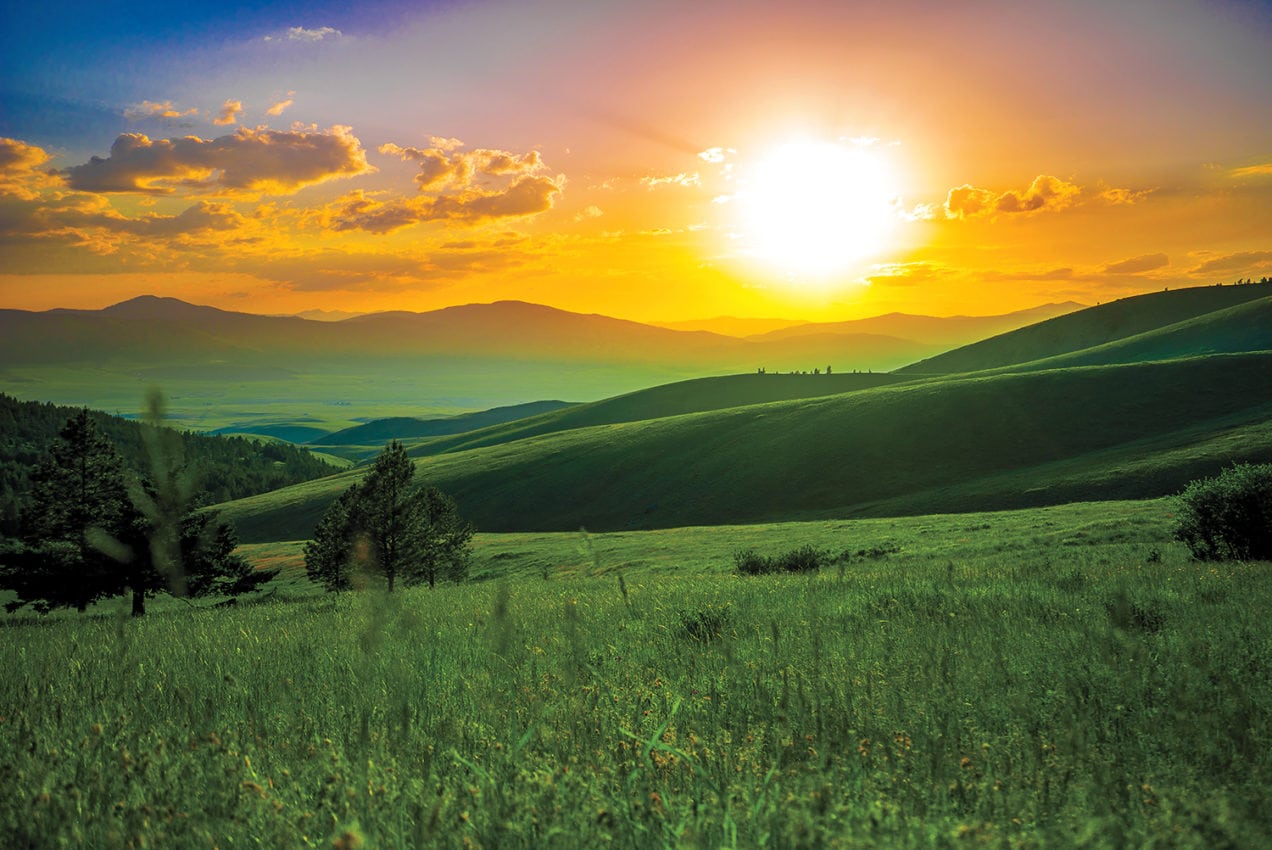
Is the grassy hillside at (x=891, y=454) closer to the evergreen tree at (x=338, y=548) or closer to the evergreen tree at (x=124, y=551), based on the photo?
the evergreen tree at (x=338, y=548)

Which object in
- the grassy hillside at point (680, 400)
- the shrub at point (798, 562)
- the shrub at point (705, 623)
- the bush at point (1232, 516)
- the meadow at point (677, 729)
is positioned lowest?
the shrub at point (798, 562)

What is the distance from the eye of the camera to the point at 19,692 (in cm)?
652

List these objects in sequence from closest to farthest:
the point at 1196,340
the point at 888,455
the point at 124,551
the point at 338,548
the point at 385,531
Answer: the point at 124,551 < the point at 385,531 < the point at 338,548 < the point at 888,455 < the point at 1196,340

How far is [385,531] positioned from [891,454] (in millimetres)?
66504

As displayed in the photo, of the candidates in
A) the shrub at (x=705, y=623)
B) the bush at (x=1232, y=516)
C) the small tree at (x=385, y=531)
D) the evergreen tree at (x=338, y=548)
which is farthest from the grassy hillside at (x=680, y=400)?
the shrub at (x=705, y=623)

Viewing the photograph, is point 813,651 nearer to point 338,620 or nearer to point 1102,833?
point 1102,833

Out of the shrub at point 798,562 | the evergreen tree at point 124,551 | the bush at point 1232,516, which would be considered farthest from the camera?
the evergreen tree at point 124,551

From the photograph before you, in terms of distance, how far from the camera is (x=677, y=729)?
4891mm

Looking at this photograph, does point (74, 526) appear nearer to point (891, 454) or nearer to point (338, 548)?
point (338, 548)

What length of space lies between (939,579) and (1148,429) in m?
83.0

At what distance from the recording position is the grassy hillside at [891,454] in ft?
224

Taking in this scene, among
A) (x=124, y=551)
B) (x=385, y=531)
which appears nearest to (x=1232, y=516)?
(x=385, y=531)

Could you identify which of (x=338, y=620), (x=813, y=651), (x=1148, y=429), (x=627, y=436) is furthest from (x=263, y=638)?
(x=627, y=436)

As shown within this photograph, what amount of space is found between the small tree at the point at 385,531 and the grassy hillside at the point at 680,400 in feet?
384
